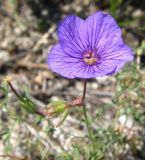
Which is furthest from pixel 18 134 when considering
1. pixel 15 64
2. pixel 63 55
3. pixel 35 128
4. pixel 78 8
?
pixel 78 8

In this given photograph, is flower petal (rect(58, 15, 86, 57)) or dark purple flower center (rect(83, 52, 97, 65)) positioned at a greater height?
flower petal (rect(58, 15, 86, 57))

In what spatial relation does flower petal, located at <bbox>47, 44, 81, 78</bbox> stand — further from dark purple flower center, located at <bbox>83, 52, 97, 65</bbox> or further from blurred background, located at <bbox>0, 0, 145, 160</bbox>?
blurred background, located at <bbox>0, 0, 145, 160</bbox>

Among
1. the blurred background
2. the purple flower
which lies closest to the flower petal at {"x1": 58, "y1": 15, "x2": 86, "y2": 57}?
the purple flower

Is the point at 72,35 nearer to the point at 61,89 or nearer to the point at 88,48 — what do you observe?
the point at 88,48

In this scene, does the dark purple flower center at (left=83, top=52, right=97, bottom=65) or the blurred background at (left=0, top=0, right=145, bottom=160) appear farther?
the blurred background at (left=0, top=0, right=145, bottom=160)

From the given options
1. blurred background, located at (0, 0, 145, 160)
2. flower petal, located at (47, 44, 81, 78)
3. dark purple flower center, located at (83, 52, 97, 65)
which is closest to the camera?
flower petal, located at (47, 44, 81, 78)

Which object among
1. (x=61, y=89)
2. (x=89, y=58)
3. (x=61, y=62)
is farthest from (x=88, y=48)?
(x=61, y=89)
